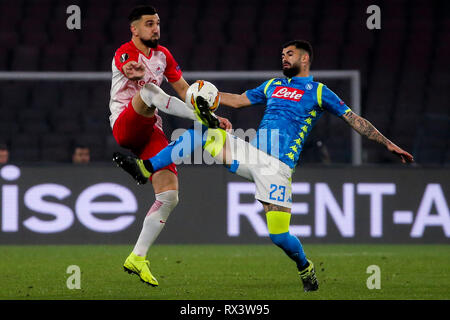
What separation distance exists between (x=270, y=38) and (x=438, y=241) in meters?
Result: 6.00

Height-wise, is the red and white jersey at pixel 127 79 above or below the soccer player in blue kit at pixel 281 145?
above

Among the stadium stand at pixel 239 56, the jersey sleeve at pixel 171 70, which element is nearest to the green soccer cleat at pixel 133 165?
the jersey sleeve at pixel 171 70

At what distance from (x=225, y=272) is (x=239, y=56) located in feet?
25.5

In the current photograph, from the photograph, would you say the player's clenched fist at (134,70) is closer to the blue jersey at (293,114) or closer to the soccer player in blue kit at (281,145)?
the soccer player in blue kit at (281,145)

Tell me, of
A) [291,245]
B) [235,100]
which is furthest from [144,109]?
[291,245]

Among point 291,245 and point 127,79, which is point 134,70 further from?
point 291,245

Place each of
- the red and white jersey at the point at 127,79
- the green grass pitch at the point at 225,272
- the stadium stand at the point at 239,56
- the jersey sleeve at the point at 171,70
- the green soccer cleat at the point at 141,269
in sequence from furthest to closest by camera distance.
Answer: the stadium stand at the point at 239,56
the jersey sleeve at the point at 171,70
the red and white jersey at the point at 127,79
the green soccer cleat at the point at 141,269
the green grass pitch at the point at 225,272

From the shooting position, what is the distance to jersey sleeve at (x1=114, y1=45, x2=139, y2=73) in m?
7.31

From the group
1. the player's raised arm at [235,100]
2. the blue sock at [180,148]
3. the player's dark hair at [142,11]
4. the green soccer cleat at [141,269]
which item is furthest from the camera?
the player's raised arm at [235,100]

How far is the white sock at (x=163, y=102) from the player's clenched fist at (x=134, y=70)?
0.10 meters

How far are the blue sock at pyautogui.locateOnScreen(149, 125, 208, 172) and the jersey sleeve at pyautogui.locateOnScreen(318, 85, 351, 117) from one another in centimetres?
102

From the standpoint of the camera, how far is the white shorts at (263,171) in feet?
23.7

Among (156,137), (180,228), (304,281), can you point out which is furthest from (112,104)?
(180,228)

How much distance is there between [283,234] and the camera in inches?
283
